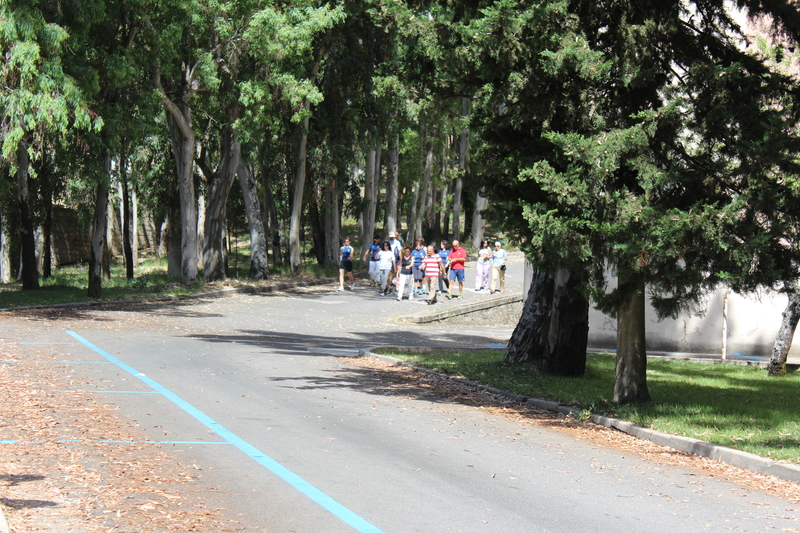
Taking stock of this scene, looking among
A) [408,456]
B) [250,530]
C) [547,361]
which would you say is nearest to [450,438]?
[408,456]

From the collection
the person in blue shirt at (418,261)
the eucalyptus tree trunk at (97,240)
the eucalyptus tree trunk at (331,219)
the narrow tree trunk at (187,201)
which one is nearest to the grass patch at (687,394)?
the person in blue shirt at (418,261)

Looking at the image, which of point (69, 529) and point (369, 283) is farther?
point (369, 283)

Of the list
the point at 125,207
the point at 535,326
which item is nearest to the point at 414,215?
the point at 125,207

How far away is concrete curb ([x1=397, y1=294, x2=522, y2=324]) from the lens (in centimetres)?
2431

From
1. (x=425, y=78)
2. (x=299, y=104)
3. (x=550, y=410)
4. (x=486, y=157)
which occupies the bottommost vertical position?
(x=550, y=410)

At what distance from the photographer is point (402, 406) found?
1138 centimetres

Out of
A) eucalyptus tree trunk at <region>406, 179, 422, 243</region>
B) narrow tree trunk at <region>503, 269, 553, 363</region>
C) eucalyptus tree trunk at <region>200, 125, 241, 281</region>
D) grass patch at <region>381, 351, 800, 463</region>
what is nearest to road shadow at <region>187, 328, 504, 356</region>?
grass patch at <region>381, 351, 800, 463</region>

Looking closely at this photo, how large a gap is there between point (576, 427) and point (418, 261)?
62.2 feet

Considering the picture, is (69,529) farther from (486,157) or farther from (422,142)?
(422,142)

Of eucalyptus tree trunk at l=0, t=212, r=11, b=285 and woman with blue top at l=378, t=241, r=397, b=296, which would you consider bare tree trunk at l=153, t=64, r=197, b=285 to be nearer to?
woman with blue top at l=378, t=241, r=397, b=296

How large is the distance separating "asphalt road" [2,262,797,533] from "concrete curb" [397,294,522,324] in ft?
26.4

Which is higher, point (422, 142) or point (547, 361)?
point (422, 142)

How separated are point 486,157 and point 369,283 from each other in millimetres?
23046

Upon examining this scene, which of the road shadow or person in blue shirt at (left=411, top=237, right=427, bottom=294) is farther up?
person in blue shirt at (left=411, top=237, right=427, bottom=294)
